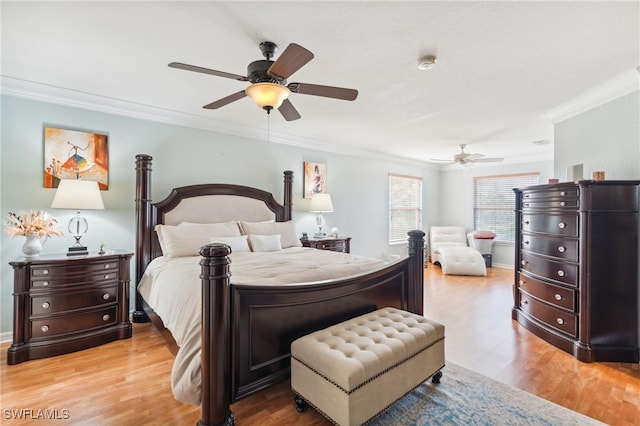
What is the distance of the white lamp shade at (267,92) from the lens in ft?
6.52

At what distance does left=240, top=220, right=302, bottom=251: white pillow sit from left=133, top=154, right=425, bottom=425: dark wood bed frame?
1474mm

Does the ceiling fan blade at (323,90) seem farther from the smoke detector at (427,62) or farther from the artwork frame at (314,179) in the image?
the artwork frame at (314,179)

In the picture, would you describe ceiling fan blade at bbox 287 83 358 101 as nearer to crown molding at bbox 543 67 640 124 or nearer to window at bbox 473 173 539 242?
crown molding at bbox 543 67 640 124

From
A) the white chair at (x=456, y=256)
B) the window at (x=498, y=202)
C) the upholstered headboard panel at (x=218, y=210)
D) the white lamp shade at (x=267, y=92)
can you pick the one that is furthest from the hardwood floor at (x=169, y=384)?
the window at (x=498, y=202)

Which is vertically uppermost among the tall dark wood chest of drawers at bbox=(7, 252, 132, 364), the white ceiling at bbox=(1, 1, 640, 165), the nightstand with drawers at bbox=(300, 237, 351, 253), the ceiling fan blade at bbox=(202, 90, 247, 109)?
the white ceiling at bbox=(1, 1, 640, 165)

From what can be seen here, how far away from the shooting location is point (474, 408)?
1873mm

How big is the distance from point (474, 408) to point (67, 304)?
11.0ft

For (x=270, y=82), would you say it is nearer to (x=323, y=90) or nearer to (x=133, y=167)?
(x=323, y=90)

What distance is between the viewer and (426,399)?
197cm

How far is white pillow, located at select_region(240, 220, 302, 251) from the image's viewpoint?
3824 mm

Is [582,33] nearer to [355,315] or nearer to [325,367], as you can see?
[355,315]

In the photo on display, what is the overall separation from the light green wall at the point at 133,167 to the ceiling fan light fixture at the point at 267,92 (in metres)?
2.15

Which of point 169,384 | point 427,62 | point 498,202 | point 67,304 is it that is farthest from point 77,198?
point 498,202

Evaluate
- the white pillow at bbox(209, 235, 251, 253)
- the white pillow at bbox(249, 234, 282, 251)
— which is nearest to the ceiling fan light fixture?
the white pillow at bbox(209, 235, 251, 253)
